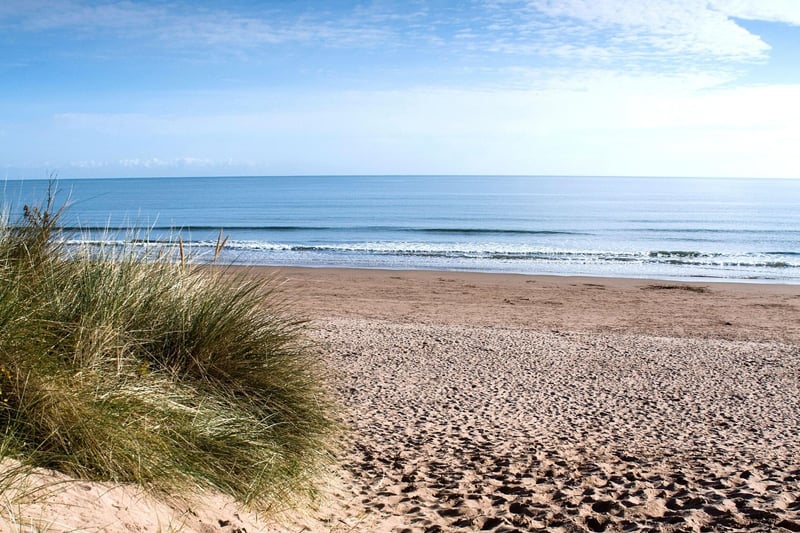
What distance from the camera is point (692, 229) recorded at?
4144cm

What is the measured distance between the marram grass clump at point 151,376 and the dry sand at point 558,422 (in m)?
0.37

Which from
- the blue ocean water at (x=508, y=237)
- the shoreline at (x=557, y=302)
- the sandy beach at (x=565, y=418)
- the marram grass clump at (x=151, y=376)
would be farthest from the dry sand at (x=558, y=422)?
the blue ocean water at (x=508, y=237)

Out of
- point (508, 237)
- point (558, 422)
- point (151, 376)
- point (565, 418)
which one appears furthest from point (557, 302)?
point (508, 237)

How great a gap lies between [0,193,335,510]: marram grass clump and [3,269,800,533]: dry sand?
371 mm

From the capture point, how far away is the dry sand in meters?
4.83

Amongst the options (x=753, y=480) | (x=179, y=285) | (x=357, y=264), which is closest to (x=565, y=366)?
(x=753, y=480)

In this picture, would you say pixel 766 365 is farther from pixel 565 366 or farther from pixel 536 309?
pixel 536 309

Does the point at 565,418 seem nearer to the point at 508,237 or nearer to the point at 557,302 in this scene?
the point at 557,302

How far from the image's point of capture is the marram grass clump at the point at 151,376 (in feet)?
12.1

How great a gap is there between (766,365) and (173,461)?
30.8 ft

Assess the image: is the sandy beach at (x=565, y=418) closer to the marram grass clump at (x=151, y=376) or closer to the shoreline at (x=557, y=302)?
the shoreline at (x=557, y=302)

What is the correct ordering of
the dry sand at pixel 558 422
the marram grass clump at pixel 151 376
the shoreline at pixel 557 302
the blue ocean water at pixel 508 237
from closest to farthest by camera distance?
the marram grass clump at pixel 151 376 → the dry sand at pixel 558 422 → the shoreline at pixel 557 302 → the blue ocean water at pixel 508 237

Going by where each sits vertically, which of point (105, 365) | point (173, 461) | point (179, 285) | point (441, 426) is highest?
point (179, 285)

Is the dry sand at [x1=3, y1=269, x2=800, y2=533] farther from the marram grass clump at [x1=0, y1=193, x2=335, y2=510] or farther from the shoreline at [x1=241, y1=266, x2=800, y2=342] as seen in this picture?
the marram grass clump at [x1=0, y1=193, x2=335, y2=510]
